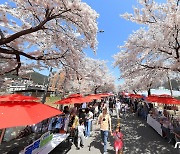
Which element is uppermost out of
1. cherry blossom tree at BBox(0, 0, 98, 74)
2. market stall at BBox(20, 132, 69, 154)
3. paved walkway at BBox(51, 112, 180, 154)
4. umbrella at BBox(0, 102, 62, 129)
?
cherry blossom tree at BBox(0, 0, 98, 74)

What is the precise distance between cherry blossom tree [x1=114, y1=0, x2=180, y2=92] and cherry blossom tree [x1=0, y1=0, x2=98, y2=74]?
3280 mm

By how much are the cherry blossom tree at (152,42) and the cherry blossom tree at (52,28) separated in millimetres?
3280

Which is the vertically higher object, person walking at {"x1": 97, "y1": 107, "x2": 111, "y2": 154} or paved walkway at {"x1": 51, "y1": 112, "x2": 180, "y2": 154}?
person walking at {"x1": 97, "y1": 107, "x2": 111, "y2": 154}

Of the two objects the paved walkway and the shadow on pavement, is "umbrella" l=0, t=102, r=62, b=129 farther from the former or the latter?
the shadow on pavement

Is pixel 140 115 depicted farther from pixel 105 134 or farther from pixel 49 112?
pixel 49 112

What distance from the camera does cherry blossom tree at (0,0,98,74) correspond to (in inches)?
248

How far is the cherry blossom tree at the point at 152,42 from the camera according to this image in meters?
8.34

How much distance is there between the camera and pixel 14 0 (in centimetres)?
645

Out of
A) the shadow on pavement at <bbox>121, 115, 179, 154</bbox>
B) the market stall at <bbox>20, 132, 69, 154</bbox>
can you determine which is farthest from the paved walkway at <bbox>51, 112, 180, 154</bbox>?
the market stall at <bbox>20, 132, 69, 154</bbox>

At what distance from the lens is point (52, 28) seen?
24.8 feet

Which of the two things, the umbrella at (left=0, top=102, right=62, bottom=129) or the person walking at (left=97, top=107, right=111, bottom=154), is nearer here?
the umbrella at (left=0, top=102, right=62, bottom=129)

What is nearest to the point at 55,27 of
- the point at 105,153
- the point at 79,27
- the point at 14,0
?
the point at 79,27

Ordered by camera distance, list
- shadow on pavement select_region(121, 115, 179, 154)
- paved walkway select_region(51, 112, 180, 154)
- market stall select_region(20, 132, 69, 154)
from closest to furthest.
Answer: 1. market stall select_region(20, 132, 69, 154)
2. paved walkway select_region(51, 112, 180, 154)
3. shadow on pavement select_region(121, 115, 179, 154)

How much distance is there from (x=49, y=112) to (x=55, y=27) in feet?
11.9
